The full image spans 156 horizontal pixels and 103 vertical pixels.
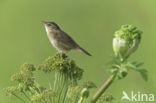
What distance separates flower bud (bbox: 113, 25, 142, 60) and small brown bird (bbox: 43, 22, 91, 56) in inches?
43.4

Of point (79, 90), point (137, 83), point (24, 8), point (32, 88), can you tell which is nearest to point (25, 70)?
point (32, 88)

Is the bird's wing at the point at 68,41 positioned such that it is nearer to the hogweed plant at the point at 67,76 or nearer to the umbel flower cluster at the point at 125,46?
the hogweed plant at the point at 67,76

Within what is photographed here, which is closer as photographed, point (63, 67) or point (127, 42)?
point (127, 42)

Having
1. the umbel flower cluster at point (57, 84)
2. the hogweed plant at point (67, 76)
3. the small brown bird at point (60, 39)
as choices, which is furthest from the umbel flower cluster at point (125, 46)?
the small brown bird at point (60, 39)

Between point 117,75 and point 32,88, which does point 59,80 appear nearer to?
point 32,88

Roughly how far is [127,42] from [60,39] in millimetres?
1269

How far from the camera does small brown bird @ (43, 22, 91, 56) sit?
9.53 feet

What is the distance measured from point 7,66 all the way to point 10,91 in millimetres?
3275

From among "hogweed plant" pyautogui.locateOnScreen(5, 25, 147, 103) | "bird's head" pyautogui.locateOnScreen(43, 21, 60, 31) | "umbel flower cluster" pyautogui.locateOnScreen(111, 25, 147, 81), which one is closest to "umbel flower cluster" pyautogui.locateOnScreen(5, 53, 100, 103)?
"hogweed plant" pyautogui.locateOnScreen(5, 25, 147, 103)

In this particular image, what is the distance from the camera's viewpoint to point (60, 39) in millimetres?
2957

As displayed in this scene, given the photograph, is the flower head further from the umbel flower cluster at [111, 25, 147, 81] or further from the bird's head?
the bird's head

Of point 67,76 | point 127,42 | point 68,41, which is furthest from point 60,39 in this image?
point 127,42

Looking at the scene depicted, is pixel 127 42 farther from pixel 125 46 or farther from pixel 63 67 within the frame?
pixel 63 67

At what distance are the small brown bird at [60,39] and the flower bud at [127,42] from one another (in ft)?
3.62
